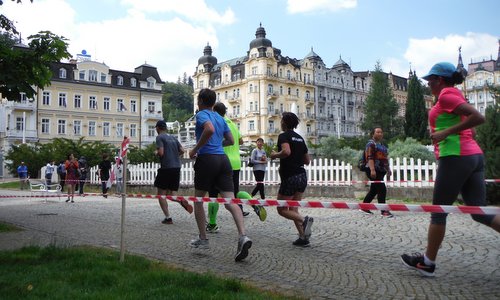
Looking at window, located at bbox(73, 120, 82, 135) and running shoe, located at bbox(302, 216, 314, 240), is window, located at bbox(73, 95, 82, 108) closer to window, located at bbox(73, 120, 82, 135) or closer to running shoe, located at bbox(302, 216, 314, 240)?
window, located at bbox(73, 120, 82, 135)

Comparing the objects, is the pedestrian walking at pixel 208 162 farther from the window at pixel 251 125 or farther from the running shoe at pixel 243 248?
the window at pixel 251 125

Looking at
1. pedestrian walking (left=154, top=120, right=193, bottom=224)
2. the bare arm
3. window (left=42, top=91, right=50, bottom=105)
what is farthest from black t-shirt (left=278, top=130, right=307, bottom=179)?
window (left=42, top=91, right=50, bottom=105)

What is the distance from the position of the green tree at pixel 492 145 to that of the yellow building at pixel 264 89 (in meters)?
62.1

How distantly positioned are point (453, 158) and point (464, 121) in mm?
378

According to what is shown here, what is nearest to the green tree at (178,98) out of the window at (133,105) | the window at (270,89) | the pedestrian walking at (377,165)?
the window at (270,89)

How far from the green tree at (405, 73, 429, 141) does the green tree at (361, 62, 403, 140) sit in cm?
724

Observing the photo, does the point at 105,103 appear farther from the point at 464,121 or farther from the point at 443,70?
the point at 464,121

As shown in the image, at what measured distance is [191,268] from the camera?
511 cm

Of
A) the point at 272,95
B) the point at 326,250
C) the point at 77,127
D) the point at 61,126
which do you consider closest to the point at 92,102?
the point at 77,127

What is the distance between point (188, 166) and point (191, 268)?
62.3 feet

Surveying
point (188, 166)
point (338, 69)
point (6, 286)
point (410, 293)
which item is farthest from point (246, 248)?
point (338, 69)

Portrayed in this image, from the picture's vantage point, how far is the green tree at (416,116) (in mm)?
59062

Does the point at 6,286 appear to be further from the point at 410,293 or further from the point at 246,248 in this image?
the point at 410,293

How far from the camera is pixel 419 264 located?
465 cm
